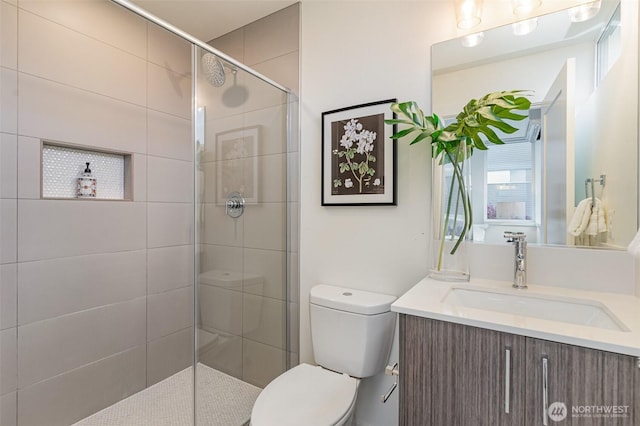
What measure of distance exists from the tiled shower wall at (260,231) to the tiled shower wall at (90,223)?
0.61 metres

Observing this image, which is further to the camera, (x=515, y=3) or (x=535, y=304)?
(x=515, y=3)

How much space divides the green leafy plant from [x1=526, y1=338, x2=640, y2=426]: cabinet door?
59 cm

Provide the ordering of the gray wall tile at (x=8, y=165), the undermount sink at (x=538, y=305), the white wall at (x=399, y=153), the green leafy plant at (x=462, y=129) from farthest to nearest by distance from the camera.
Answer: the white wall at (x=399, y=153), the gray wall tile at (x=8, y=165), the green leafy plant at (x=462, y=129), the undermount sink at (x=538, y=305)

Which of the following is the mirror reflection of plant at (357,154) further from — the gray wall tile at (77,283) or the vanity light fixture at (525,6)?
the gray wall tile at (77,283)

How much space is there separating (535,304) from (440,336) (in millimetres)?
443

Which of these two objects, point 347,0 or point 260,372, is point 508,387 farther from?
point 347,0

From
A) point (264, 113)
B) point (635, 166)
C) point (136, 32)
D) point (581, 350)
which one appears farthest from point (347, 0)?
point (581, 350)

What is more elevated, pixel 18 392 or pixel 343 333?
pixel 343 333

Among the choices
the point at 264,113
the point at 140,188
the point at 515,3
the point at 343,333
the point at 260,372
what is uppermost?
the point at 515,3

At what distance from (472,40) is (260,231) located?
1.32 meters

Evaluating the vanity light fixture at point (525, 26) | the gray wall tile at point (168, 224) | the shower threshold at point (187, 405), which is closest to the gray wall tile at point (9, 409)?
the shower threshold at point (187, 405)

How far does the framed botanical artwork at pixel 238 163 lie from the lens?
1508mm

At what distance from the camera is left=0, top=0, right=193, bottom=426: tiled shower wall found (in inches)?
53.1

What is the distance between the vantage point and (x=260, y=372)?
1722mm
